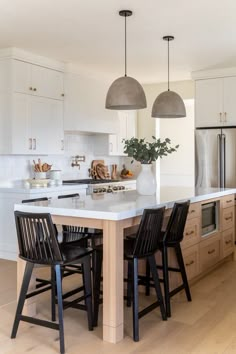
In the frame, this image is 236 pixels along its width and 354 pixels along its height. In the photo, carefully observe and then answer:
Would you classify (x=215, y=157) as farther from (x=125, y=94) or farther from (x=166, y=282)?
(x=166, y=282)

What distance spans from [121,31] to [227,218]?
2469 mm

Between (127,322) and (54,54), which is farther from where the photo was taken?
(54,54)

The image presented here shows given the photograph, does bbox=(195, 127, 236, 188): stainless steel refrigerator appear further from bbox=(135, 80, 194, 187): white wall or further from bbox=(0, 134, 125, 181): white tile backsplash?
bbox=(0, 134, 125, 181): white tile backsplash

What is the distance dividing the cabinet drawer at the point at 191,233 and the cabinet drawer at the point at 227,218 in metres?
0.78

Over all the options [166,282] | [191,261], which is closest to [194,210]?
[191,261]

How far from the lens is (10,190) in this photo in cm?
496

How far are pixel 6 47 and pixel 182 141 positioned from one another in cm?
473

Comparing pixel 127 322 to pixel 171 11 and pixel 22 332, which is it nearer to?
pixel 22 332

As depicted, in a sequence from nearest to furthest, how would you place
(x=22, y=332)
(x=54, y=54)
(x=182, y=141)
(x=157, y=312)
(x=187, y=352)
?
(x=187, y=352)
(x=22, y=332)
(x=157, y=312)
(x=54, y=54)
(x=182, y=141)

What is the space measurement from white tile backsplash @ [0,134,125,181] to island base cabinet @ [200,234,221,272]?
276cm

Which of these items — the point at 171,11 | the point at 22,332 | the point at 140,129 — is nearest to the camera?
the point at 22,332

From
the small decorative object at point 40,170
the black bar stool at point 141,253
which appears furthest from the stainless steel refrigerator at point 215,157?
the black bar stool at point 141,253

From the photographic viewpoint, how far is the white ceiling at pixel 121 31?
3.64 metres

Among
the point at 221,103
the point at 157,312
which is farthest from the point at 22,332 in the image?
the point at 221,103
